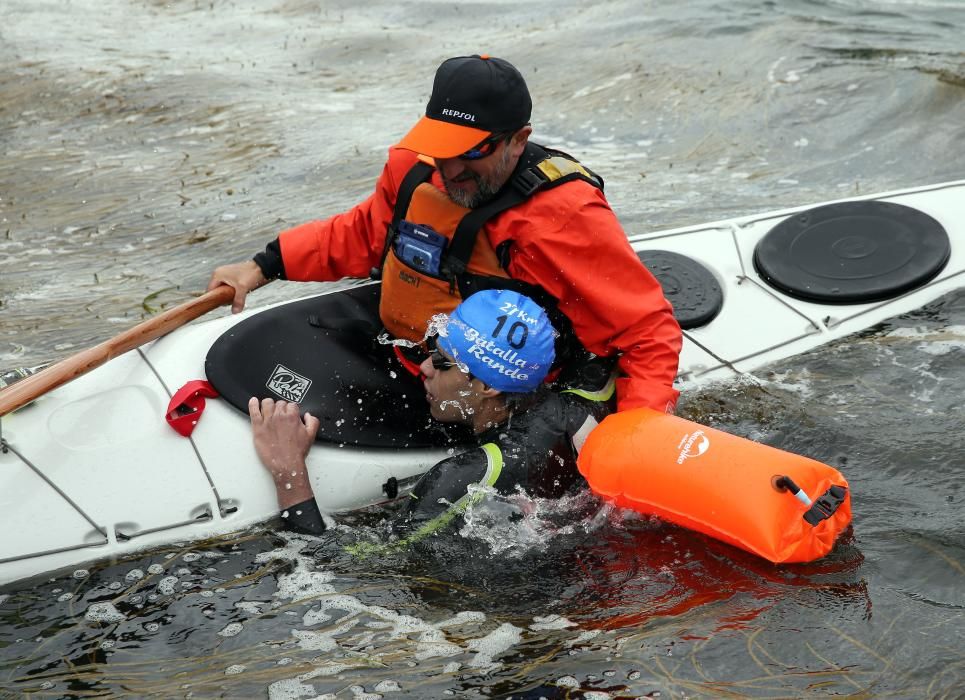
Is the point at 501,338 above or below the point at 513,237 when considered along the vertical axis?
below

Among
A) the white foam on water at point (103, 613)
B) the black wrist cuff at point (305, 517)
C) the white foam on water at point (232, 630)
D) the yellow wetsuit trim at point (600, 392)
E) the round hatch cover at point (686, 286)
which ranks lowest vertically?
the white foam on water at point (232, 630)

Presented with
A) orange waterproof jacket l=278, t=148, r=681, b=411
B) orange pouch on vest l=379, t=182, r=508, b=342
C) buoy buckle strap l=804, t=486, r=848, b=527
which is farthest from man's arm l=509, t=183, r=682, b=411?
buoy buckle strap l=804, t=486, r=848, b=527

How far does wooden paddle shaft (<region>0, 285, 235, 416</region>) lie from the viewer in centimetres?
342

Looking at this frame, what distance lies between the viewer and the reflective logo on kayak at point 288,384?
12.5 feet

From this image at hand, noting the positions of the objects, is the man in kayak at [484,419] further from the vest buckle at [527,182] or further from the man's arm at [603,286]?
the vest buckle at [527,182]

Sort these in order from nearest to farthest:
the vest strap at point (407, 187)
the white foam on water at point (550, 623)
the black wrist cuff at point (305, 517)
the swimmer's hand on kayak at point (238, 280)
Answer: the white foam on water at point (550, 623)
the black wrist cuff at point (305, 517)
the vest strap at point (407, 187)
the swimmer's hand on kayak at point (238, 280)

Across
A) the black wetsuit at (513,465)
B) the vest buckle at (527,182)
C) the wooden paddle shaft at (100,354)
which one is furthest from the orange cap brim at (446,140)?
the wooden paddle shaft at (100,354)

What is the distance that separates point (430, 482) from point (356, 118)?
639 cm

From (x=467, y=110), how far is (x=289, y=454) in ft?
4.39

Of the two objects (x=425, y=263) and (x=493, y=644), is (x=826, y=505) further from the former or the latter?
(x=425, y=263)

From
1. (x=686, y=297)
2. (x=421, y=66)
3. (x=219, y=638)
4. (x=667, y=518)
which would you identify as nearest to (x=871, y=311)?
(x=686, y=297)

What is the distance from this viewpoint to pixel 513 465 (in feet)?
11.1

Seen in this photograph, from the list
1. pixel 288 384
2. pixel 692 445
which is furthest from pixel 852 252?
pixel 288 384

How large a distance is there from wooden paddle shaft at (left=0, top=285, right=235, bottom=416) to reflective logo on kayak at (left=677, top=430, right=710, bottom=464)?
6.00 ft
